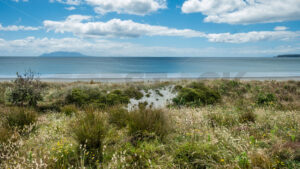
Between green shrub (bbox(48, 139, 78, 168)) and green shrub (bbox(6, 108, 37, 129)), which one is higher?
green shrub (bbox(6, 108, 37, 129))

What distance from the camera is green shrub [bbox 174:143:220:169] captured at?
3.44 metres

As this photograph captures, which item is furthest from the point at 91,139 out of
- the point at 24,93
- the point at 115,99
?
the point at 24,93

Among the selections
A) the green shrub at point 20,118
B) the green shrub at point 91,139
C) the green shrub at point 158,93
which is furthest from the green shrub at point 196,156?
the green shrub at point 158,93

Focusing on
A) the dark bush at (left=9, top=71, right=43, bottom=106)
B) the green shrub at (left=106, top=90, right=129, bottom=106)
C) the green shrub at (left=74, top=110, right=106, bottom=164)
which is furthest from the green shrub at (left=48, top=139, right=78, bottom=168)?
the dark bush at (left=9, top=71, right=43, bottom=106)

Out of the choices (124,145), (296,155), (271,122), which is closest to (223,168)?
(296,155)

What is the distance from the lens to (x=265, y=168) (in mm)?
3084

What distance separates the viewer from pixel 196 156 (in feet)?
11.9

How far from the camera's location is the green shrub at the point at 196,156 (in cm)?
344

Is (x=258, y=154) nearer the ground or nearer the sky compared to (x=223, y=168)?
nearer the sky

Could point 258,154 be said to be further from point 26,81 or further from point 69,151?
point 26,81

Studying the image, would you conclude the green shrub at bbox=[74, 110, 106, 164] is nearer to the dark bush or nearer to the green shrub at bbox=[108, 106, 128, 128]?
the green shrub at bbox=[108, 106, 128, 128]

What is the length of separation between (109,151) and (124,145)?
1.29 ft

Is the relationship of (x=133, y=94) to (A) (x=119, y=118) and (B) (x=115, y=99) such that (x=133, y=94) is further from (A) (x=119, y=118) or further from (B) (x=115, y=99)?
(A) (x=119, y=118)

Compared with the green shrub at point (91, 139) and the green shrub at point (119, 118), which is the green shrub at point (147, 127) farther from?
the green shrub at point (119, 118)
